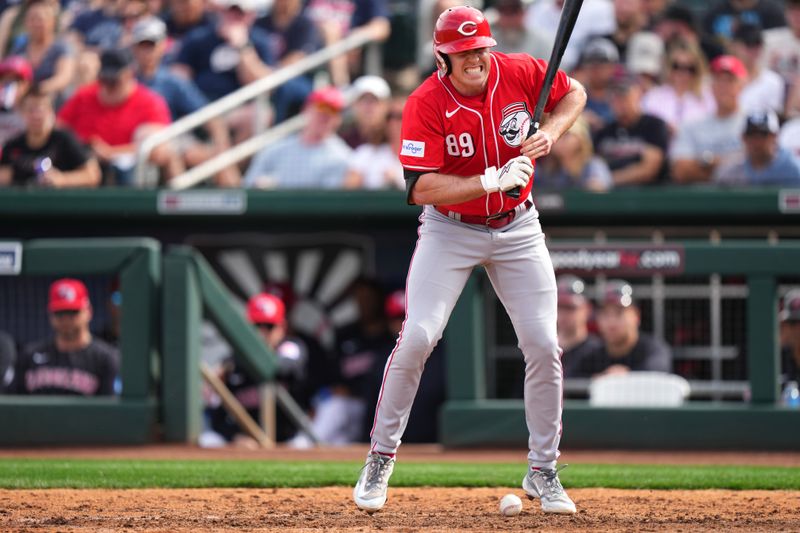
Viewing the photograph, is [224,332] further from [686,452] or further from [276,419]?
[686,452]

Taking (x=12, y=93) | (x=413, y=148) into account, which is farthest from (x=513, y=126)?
(x=12, y=93)

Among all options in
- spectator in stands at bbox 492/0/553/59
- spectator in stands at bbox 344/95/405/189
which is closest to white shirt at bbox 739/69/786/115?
spectator in stands at bbox 492/0/553/59

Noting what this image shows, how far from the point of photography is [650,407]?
7.52 meters

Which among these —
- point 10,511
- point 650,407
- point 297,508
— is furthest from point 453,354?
point 10,511

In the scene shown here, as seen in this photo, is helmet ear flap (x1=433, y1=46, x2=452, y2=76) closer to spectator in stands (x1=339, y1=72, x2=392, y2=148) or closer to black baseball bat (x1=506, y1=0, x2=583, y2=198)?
black baseball bat (x1=506, y1=0, x2=583, y2=198)

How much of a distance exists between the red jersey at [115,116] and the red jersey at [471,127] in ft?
18.7

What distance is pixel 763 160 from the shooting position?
28.8 feet

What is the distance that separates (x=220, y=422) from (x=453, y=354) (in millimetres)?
2036

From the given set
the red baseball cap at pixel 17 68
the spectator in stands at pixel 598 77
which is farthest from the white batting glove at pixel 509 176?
the red baseball cap at pixel 17 68

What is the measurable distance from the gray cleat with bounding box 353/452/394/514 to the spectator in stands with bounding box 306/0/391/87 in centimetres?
619

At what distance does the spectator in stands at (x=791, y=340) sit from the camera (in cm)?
744

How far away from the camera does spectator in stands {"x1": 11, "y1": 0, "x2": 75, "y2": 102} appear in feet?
36.0

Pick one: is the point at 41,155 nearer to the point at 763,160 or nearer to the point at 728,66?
the point at 728,66

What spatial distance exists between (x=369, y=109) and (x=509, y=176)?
5419mm
